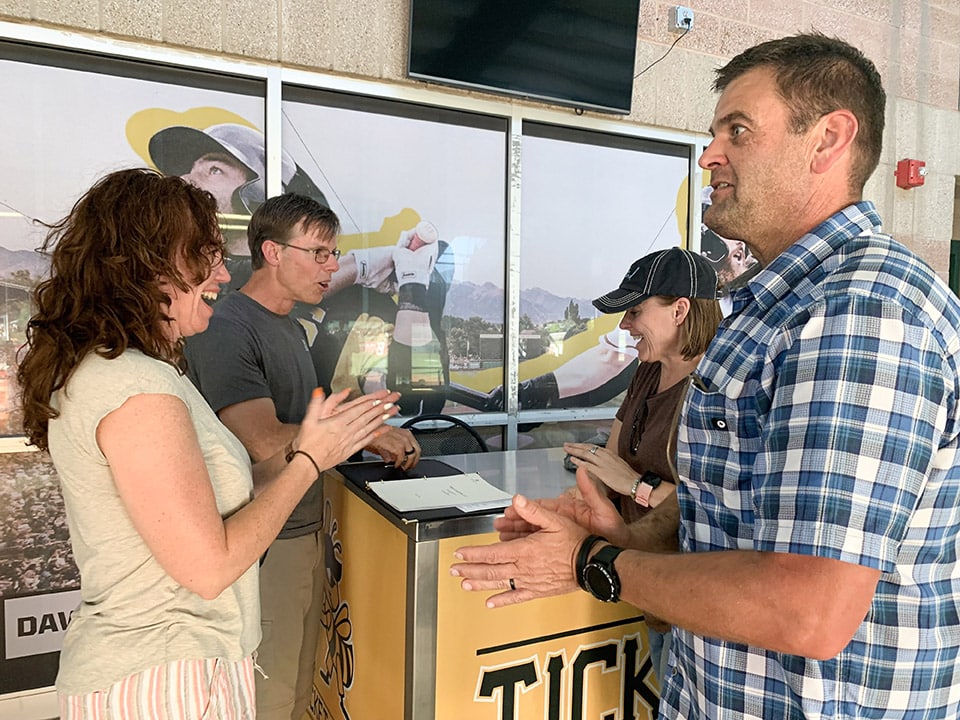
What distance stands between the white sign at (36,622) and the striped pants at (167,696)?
162cm

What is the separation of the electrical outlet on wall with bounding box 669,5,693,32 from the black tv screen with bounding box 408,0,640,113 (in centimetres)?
35

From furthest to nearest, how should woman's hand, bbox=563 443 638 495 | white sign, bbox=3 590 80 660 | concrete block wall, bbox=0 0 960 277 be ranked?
concrete block wall, bbox=0 0 960 277 < white sign, bbox=3 590 80 660 < woman's hand, bbox=563 443 638 495

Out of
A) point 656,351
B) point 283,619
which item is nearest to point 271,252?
point 283,619

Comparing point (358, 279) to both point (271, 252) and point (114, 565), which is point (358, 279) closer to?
point (271, 252)

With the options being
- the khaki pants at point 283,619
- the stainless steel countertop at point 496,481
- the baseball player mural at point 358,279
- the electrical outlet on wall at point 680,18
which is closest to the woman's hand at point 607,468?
the stainless steel countertop at point 496,481

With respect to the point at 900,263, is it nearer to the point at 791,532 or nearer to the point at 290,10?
the point at 791,532

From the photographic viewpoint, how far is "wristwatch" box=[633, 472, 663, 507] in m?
1.51

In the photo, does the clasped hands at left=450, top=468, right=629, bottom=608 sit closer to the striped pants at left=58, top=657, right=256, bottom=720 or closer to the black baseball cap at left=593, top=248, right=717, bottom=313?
the striped pants at left=58, top=657, right=256, bottom=720

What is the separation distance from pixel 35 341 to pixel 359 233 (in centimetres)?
198

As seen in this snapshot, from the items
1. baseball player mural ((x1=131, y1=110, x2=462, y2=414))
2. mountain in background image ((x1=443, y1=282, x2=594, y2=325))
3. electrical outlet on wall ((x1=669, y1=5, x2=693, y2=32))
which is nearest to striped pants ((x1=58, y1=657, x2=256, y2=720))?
baseball player mural ((x1=131, y1=110, x2=462, y2=414))

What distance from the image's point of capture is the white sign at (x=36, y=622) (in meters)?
2.42

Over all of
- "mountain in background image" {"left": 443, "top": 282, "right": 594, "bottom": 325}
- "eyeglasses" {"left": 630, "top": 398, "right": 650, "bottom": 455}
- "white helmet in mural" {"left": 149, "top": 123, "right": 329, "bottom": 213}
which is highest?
"white helmet in mural" {"left": 149, "top": 123, "right": 329, "bottom": 213}

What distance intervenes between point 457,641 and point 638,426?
Answer: 73cm

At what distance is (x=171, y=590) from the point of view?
110 cm
